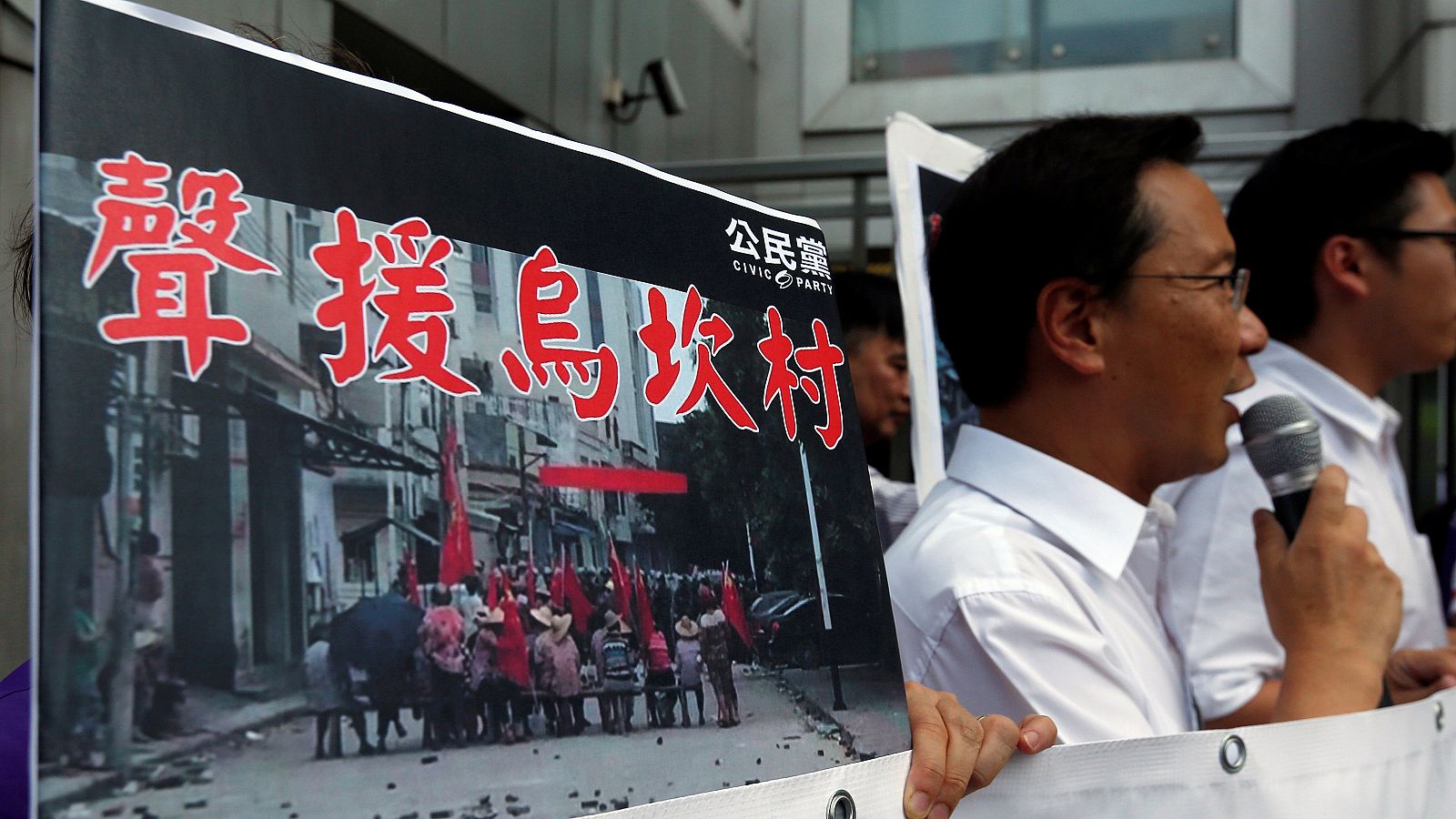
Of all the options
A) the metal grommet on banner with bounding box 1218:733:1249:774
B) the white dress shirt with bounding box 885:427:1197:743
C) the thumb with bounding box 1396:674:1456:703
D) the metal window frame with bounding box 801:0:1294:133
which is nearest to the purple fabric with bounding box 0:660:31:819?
the white dress shirt with bounding box 885:427:1197:743

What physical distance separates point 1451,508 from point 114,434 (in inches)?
107

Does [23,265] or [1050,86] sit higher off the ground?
[1050,86]

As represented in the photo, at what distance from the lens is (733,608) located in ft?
2.26

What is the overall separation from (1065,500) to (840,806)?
24.8 inches

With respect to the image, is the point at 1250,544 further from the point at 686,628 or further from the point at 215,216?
the point at 215,216

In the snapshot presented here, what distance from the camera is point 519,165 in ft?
2.14

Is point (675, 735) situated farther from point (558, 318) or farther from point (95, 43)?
point (95, 43)

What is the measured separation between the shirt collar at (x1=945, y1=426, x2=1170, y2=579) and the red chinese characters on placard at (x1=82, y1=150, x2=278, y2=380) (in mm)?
910

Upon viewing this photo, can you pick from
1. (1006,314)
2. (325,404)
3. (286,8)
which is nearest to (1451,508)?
(1006,314)

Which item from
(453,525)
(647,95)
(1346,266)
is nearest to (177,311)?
(453,525)

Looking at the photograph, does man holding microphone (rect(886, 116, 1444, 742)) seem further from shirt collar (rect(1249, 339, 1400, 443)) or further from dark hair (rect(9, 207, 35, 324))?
dark hair (rect(9, 207, 35, 324))

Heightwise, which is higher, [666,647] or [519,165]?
[519,165]

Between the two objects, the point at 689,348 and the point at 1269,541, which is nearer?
the point at 689,348

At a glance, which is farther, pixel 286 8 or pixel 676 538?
pixel 286 8
